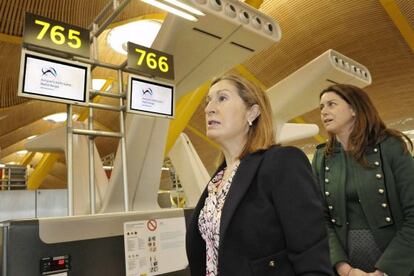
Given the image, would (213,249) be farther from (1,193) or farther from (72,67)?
(1,193)

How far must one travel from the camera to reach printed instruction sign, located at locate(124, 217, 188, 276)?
1.96 meters

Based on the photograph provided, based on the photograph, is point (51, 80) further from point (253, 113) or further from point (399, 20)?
point (399, 20)

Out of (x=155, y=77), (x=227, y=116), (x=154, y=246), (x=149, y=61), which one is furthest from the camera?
(x=155, y=77)

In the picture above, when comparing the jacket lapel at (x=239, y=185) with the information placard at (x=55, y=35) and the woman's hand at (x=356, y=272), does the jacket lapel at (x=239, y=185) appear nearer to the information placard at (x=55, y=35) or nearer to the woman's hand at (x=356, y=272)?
the woman's hand at (x=356, y=272)

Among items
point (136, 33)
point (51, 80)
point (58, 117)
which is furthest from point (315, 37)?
point (58, 117)

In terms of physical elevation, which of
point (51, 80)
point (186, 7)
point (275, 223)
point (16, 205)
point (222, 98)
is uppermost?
point (186, 7)

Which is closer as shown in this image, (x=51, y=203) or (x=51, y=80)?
(x=51, y=80)

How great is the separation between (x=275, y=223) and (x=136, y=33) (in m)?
8.92

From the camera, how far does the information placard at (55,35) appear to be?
277 cm

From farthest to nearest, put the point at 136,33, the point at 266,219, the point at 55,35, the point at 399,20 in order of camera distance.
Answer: the point at 136,33
the point at 399,20
the point at 55,35
the point at 266,219

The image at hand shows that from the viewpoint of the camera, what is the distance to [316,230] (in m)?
1.25

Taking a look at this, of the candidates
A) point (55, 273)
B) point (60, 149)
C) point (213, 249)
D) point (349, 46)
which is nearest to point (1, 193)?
point (60, 149)

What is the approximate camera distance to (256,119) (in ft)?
5.32

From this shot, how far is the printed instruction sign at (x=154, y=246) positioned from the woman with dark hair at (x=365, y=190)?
0.88 meters
